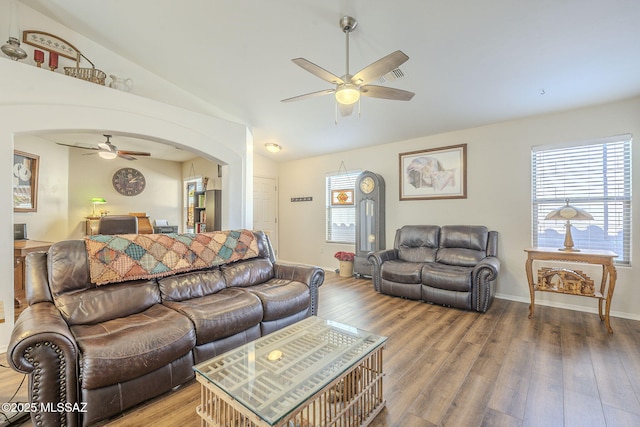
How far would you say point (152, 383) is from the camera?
1.85 m

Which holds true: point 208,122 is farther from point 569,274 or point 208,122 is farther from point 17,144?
point 569,274

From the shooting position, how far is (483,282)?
3434mm

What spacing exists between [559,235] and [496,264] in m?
1.07

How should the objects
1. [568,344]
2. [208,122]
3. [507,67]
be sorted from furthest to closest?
[208,122], [507,67], [568,344]

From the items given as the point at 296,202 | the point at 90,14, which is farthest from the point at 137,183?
the point at 90,14

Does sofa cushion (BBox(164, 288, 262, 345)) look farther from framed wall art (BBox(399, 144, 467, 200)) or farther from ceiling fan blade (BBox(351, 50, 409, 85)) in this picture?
framed wall art (BBox(399, 144, 467, 200))

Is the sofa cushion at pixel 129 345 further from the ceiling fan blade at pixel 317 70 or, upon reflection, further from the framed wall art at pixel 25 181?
the framed wall art at pixel 25 181

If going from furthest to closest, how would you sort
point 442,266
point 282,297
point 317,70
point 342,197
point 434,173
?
point 342,197
point 434,173
point 442,266
point 282,297
point 317,70

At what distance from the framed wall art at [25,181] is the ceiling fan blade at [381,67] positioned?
5110mm

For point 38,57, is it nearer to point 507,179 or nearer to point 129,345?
point 129,345

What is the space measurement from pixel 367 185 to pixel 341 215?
3.25ft

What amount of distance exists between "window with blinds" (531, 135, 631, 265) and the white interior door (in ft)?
16.3

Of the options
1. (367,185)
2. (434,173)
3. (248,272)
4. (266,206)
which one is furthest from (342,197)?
(248,272)

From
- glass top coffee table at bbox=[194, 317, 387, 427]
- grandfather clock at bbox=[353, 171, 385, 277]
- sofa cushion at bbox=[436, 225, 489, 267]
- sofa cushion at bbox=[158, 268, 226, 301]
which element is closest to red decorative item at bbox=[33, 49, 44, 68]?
sofa cushion at bbox=[158, 268, 226, 301]
